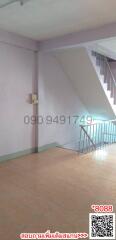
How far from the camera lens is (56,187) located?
3.69 m

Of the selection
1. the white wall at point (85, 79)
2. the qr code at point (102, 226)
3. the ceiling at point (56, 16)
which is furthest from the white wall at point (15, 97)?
the qr code at point (102, 226)

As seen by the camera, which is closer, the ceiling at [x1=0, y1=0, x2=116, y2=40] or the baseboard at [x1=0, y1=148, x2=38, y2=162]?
the ceiling at [x1=0, y1=0, x2=116, y2=40]

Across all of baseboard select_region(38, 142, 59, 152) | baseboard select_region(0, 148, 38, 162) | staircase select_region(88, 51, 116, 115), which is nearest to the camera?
baseboard select_region(0, 148, 38, 162)

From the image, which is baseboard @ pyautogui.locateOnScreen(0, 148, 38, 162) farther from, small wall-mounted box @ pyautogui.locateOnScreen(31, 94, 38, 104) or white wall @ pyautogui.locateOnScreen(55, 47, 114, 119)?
white wall @ pyautogui.locateOnScreen(55, 47, 114, 119)

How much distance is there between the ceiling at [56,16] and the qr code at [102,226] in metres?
2.88

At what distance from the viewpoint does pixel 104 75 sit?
21.2ft

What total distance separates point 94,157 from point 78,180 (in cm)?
147

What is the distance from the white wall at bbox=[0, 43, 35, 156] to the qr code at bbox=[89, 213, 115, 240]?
9.05ft

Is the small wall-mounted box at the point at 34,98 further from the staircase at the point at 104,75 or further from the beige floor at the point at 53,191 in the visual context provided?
the staircase at the point at 104,75

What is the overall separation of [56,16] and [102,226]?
3194 millimetres

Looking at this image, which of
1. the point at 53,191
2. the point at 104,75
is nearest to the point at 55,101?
the point at 104,75

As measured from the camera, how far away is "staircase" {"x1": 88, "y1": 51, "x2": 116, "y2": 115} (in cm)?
565

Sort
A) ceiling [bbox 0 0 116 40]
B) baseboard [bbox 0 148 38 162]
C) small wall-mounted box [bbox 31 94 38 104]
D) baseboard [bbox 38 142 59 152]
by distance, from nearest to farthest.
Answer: ceiling [bbox 0 0 116 40] < baseboard [bbox 0 148 38 162] < small wall-mounted box [bbox 31 94 38 104] < baseboard [bbox 38 142 59 152]

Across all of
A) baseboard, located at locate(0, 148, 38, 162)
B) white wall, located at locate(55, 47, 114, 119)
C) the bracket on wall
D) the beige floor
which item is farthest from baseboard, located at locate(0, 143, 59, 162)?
white wall, located at locate(55, 47, 114, 119)
